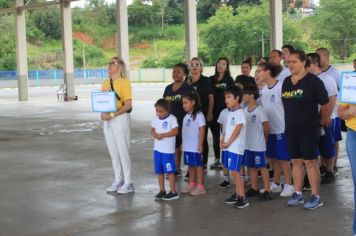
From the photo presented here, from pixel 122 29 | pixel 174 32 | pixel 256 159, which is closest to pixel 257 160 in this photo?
pixel 256 159

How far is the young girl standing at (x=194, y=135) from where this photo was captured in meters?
6.93

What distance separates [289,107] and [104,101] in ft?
7.73

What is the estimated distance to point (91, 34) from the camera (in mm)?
82125

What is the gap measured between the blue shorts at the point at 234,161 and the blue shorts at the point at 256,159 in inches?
12.5

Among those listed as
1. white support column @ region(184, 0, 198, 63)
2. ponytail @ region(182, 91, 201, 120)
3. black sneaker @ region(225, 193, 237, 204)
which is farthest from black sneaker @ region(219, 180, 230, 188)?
white support column @ region(184, 0, 198, 63)

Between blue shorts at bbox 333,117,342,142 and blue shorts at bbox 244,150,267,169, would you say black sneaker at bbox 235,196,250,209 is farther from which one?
blue shorts at bbox 333,117,342,142

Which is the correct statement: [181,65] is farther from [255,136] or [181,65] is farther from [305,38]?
[305,38]

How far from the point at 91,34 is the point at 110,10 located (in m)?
7.50

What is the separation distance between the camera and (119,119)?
277 inches

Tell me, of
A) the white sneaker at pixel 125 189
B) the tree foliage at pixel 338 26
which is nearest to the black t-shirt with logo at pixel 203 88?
the white sneaker at pixel 125 189

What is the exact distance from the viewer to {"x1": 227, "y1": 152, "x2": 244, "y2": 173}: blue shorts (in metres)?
6.23

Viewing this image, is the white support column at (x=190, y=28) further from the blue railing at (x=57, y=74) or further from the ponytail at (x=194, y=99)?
the blue railing at (x=57, y=74)

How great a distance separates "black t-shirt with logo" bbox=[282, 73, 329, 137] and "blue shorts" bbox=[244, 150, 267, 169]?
2.32 feet

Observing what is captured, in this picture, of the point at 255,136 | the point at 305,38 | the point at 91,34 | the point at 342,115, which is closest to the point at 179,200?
the point at 255,136
